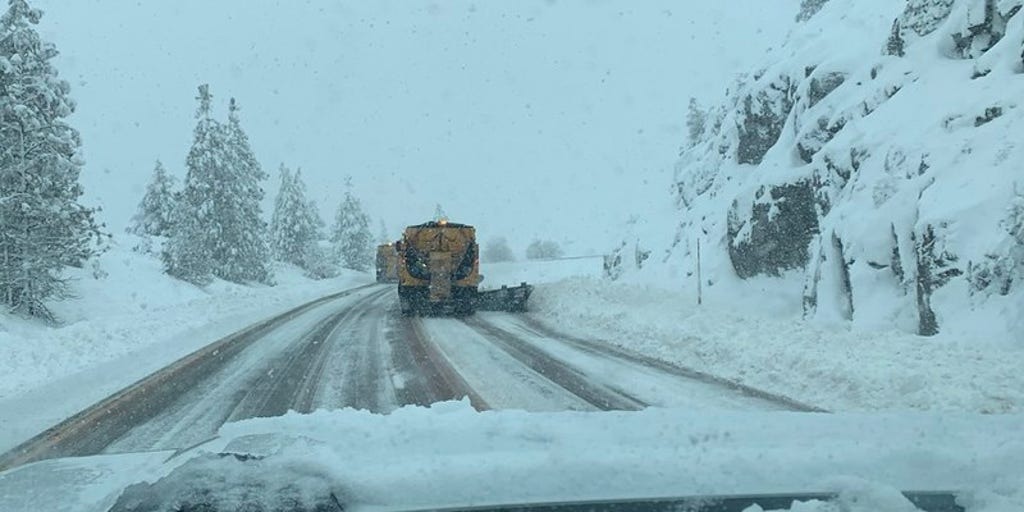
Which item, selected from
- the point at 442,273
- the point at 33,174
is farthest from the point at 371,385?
the point at 33,174

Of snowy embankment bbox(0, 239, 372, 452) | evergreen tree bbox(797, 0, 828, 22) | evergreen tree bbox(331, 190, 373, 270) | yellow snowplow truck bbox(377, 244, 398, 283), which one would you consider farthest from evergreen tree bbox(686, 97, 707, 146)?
evergreen tree bbox(331, 190, 373, 270)

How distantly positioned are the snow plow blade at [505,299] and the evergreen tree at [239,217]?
2787 centimetres

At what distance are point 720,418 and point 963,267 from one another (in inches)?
340

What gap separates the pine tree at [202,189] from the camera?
145 ft

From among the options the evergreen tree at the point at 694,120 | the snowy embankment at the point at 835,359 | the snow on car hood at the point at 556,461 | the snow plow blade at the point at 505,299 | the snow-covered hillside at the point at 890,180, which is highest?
the evergreen tree at the point at 694,120

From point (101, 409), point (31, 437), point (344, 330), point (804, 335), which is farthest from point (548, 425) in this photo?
point (344, 330)

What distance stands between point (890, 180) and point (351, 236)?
8654cm

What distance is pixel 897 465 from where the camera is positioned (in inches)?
126

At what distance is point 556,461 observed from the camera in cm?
318

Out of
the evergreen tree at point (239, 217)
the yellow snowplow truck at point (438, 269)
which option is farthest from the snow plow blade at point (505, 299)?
the evergreen tree at point (239, 217)

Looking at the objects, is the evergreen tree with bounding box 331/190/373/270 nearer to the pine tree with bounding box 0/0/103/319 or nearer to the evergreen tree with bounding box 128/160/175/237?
the evergreen tree with bounding box 128/160/175/237

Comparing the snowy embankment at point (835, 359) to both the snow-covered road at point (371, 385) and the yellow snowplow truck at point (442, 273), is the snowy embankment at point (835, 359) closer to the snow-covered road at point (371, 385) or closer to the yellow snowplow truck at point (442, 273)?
the snow-covered road at point (371, 385)

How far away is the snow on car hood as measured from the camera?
2867mm

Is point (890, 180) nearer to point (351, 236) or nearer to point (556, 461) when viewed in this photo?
point (556, 461)
